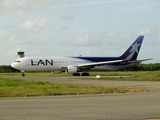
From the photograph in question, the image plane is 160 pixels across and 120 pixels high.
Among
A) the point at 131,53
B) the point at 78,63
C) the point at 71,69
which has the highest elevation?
the point at 131,53

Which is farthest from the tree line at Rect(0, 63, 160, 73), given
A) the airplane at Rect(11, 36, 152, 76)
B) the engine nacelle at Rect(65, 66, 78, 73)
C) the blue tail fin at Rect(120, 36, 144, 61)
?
the engine nacelle at Rect(65, 66, 78, 73)

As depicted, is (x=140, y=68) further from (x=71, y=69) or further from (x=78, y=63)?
(x=71, y=69)

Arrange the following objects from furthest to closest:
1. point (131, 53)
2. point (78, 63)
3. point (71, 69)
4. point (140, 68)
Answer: point (140, 68)
point (131, 53)
point (78, 63)
point (71, 69)

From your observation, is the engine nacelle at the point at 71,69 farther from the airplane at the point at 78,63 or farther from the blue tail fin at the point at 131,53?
the blue tail fin at the point at 131,53

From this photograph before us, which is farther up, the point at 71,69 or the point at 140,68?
the point at 140,68

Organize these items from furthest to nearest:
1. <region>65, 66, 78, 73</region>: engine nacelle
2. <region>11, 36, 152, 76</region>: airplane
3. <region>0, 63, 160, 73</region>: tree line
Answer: <region>0, 63, 160, 73</region>: tree line
<region>65, 66, 78, 73</region>: engine nacelle
<region>11, 36, 152, 76</region>: airplane

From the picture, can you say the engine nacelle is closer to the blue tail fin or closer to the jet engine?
the jet engine

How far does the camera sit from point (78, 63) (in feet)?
216

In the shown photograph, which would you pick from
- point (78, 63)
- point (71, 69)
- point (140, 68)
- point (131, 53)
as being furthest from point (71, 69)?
point (140, 68)

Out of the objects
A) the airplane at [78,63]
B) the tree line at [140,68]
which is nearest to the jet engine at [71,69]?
the airplane at [78,63]

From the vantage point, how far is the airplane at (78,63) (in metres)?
62.9

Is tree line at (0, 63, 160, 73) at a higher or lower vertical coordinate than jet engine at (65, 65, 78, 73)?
higher

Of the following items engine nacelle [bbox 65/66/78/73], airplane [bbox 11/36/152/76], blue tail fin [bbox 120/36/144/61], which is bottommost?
engine nacelle [bbox 65/66/78/73]

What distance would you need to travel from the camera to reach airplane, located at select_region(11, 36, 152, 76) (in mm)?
62875
